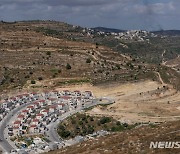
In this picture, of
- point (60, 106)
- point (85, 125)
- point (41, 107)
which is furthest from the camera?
point (41, 107)

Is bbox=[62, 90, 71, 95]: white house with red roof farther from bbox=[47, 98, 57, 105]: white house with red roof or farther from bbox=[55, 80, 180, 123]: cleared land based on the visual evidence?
bbox=[47, 98, 57, 105]: white house with red roof

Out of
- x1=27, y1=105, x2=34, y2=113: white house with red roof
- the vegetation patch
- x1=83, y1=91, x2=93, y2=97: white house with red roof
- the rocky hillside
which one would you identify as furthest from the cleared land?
the rocky hillside

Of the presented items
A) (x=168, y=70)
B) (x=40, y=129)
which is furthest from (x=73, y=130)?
(x=168, y=70)

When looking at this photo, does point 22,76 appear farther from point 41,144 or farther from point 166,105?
point 41,144

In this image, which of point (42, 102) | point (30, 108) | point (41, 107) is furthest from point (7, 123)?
point (42, 102)

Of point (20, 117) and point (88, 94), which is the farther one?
point (88, 94)

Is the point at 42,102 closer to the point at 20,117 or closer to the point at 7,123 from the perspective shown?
the point at 20,117

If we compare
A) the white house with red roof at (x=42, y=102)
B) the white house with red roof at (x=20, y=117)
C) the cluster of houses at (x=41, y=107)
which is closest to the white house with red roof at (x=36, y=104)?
the cluster of houses at (x=41, y=107)

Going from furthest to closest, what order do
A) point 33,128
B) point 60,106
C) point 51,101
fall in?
point 51,101
point 60,106
point 33,128

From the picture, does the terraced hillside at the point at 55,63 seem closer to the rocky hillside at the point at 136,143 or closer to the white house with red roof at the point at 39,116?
the white house with red roof at the point at 39,116
